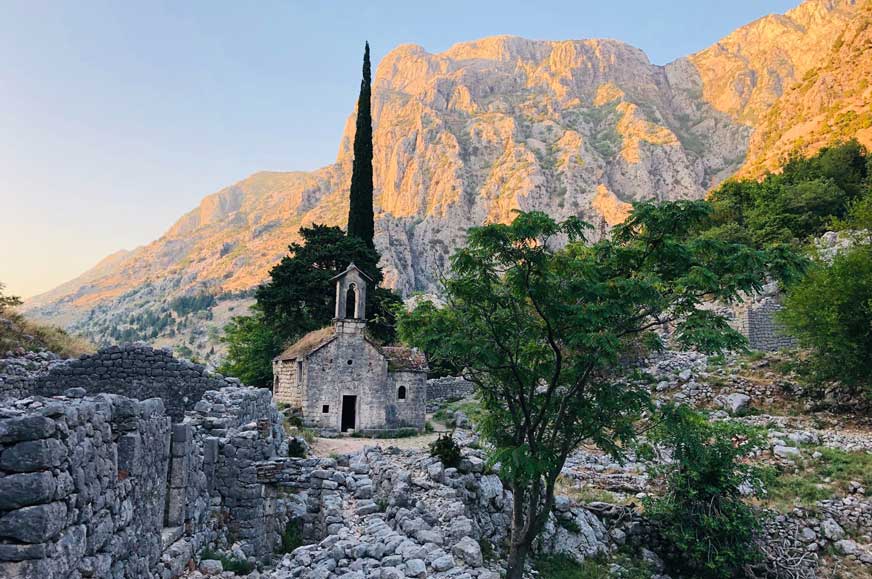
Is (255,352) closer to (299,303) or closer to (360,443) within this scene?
(299,303)

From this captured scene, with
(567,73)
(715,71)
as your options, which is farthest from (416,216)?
(715,71)

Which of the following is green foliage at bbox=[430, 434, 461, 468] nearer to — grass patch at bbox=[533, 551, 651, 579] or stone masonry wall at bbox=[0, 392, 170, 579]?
grass patch at bbox=[533, 551, 651, 579]

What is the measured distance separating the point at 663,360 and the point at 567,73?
176 meters

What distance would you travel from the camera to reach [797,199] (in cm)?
4425

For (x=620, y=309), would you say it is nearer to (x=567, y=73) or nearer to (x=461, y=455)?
(x=461, y=455)

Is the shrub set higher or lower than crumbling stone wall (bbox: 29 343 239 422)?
lower

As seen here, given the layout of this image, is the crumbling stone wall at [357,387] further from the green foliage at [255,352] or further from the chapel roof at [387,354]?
the green foliage at [255,352]

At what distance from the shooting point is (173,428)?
25.3 ft

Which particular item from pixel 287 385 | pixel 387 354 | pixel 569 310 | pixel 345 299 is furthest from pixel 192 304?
pixel 569 310

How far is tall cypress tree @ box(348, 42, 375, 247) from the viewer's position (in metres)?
44.5

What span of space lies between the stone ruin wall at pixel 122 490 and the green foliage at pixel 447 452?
3.65 metres

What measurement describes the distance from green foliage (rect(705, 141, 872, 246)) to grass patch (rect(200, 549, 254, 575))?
1459 inches

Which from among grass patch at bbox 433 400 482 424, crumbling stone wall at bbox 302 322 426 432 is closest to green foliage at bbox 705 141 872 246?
grass patch at bbox 433 400 482 424

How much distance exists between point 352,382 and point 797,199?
3872 centimetres
